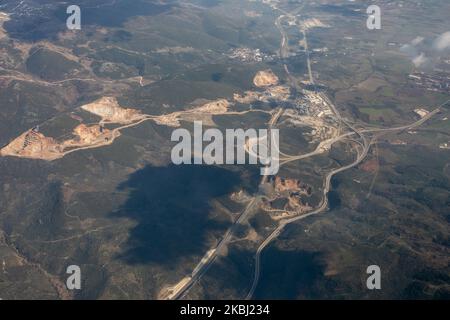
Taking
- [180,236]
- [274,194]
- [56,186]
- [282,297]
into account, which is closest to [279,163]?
[274,194]

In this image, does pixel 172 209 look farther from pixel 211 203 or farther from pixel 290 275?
pixel 290 275

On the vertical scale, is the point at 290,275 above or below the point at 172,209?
below

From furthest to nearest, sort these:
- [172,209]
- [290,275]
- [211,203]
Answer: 1. [211,203]
2. [172,209]
3. [290,275]

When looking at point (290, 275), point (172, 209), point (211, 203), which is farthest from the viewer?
point (211, 203)

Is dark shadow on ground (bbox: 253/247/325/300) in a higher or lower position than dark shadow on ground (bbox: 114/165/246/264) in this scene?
lower

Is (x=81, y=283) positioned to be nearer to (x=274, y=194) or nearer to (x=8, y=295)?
(x=8, y=295)

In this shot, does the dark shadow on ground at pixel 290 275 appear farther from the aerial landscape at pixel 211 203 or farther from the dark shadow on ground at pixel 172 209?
the dark shadow on ground at pixel 172 209

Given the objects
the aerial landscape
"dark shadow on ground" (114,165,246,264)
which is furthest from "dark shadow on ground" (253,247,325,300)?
"dark shadow on ground" (114,165,246,264)

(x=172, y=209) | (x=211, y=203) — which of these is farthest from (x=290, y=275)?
(x=172, y=209)

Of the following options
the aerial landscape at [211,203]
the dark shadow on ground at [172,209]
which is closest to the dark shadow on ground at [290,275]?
the aerial landscape at [211,203]

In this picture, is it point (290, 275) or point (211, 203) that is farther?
point (211, 203)

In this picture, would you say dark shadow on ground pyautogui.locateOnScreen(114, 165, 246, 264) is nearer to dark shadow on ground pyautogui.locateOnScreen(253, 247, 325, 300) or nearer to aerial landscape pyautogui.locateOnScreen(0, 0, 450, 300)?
aerial landscape pyautogui.locateOnScreen(0, 0, 450, 300)
